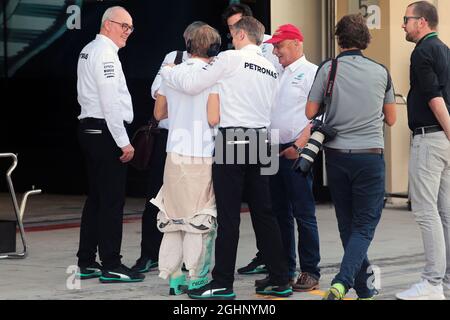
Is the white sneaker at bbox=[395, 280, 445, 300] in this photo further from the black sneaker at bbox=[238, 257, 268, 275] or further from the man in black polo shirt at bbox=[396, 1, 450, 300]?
the black sneaker at bbox=[238, 257, 268, 275]

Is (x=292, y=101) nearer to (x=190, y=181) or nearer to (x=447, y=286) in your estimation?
(x=190, y=181)

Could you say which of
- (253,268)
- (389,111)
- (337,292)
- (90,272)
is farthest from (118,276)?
(389,111)

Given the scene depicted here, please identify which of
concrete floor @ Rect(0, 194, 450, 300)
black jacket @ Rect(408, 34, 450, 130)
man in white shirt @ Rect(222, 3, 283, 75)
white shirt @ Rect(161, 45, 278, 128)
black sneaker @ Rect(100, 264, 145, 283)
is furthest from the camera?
man in white shirt @ Rect(222, 3, 283, 75)

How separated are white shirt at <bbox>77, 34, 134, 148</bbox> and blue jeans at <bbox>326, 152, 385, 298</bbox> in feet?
5.48

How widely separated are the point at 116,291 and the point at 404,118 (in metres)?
6.46

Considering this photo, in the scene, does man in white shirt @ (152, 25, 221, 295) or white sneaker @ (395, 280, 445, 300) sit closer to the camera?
white sneaker @ (395, 280, 445, 300)

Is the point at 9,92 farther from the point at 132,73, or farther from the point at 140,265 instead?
the point at 140,265

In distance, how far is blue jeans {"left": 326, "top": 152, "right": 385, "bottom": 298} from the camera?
21.8 ft

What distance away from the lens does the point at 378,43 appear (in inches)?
500

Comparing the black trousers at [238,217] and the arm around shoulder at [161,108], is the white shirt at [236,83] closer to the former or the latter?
the black trousers at [238,217]

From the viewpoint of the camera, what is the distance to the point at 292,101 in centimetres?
758

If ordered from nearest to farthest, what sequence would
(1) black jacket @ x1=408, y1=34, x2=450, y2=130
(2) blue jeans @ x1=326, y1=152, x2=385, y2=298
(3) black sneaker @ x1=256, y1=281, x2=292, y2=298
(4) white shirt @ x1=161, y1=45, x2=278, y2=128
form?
(2) blue jeans @ x1=326, y1=152, x2=385, y2=298 < (1) black jacket @ x1=408, y1=34, x2=450, y2=130 < (4) white shirt @ x1=161, y1=45, x2=278, y2=128 < (3) black sneaker @ x1=256, y1=281, x2=292, y2=298

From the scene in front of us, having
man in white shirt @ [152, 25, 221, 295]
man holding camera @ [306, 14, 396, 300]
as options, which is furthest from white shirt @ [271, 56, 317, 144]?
man holding camera @ [306, 14, 396, 300]

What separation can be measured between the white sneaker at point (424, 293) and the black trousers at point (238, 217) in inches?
32.0
